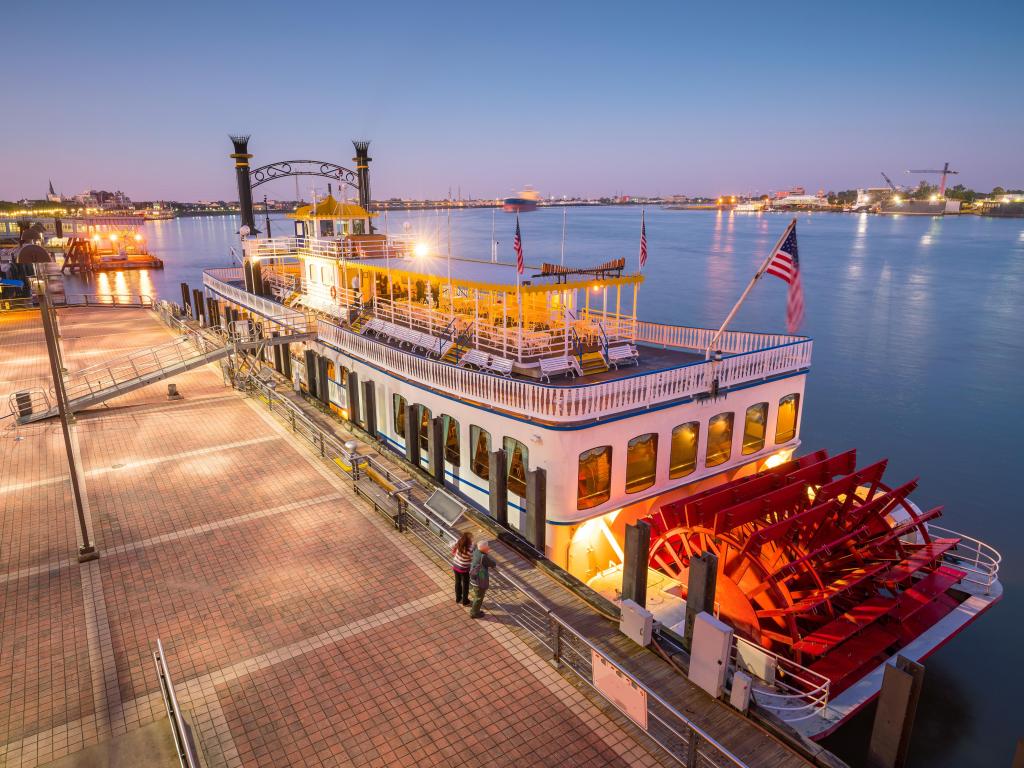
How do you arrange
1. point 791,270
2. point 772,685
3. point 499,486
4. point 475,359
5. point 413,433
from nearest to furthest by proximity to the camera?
point 772,685
point 791,270
point 499,486
point 475,359
point 413,433

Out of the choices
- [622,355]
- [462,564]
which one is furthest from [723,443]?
[462,564]

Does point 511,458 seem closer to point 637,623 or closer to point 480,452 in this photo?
point 480,452

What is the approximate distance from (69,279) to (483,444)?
9671 cm

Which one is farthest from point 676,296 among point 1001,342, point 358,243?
point 358,243

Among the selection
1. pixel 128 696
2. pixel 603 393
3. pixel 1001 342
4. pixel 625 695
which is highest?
pixel 603 393

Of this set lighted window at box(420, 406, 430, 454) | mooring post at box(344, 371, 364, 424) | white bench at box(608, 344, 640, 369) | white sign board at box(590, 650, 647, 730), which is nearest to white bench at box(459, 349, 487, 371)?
lighted window at box(420, 406, 430, 454)

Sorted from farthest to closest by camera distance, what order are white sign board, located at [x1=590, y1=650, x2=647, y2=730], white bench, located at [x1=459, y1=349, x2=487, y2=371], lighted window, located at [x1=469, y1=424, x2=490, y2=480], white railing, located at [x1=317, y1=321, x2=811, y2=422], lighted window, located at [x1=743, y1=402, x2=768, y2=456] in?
lighted window, located at [x1=743, y1=402, x2=768, y2=456]
white bench, located at [x1=459, y1=349, x2=487, y2=371]
lighted window, located at [x1=469, y1=424, x2=490, y2=480]
white railing, located at [x1=317, y1=321, x2=811, y2=422]
white sign board, located at [x1=590, y1=650, x2=647, y2=730]

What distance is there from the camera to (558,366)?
14.5 m

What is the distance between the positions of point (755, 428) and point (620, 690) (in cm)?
1059

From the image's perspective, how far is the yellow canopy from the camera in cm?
2600

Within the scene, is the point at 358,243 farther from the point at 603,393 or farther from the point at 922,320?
the point at 922,320

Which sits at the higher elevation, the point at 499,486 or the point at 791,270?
the point at 791,270

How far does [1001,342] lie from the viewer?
4588cm

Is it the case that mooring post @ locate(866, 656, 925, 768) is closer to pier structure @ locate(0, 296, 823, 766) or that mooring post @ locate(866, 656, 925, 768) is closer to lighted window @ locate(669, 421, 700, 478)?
pier structure @ locate(0, 296, 823, 766)
